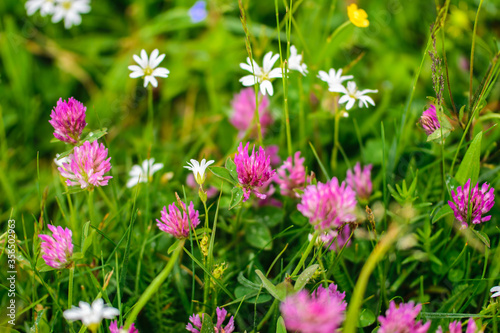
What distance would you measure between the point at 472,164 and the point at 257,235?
821 millimetres

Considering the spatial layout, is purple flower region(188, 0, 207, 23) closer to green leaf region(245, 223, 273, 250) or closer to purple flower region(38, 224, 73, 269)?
green leaf region(245, 223, 273, 250)

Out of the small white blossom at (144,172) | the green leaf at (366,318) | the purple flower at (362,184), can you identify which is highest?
the small white blossom at (144,172)

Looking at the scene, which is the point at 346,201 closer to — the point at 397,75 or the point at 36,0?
the point at 397,75

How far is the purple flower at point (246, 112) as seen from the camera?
2250mm

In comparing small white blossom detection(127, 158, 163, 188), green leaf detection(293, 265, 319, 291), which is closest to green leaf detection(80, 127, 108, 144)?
small white blossom detection(127, 158, 163, 188)

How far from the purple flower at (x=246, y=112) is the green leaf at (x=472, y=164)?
39.6 inches

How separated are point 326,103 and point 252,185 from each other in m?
0.88

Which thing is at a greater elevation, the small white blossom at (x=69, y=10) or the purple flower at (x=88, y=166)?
the small white blossom at (x=69, y=10)

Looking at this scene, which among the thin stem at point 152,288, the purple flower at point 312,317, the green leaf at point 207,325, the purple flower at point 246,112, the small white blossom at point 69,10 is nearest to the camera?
the purple flower at point 312,317

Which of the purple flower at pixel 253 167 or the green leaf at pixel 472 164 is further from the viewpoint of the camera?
the green leaf at pixel 472 164

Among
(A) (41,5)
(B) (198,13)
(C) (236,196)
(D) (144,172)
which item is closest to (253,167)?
(C) (236,196)

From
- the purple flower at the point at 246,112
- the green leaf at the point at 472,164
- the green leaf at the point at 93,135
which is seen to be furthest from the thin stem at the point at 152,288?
the purple flower at the point at 246,112

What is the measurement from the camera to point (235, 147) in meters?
2.00

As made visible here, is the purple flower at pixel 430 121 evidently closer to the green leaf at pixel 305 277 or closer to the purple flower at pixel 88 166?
the green leaf at pixel 305 277
